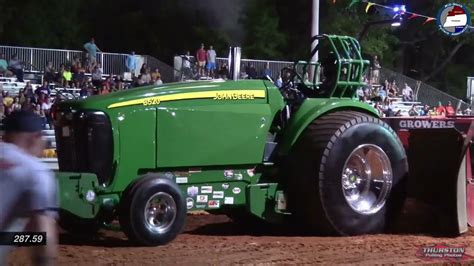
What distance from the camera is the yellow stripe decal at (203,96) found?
7738mm

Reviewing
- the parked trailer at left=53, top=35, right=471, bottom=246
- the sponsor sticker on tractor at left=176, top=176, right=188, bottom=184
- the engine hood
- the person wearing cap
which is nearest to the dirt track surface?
the parked trailer at left=53, top=35, right=471, bottom=246

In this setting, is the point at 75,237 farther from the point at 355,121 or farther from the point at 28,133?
the point at 28,133

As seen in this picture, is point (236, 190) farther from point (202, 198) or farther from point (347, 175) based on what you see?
point (347, 175)

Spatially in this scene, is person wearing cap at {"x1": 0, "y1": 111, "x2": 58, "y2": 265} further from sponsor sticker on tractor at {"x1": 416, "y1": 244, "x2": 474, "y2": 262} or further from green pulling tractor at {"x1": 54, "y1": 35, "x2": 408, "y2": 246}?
sponsor sticker on tractor at {"x1": 416, "y1": 244, "x2": 474, "y2": 262}

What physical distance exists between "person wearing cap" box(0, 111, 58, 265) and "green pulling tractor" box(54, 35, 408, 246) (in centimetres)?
325

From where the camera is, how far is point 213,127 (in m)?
8.09

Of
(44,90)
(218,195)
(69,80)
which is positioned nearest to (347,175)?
(218,195)

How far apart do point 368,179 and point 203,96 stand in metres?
2.33

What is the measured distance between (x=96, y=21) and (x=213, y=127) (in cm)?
2922

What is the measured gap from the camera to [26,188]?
3.96 meters

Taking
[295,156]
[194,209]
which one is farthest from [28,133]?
[295,156]

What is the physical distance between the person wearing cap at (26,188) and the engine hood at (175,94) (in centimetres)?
356

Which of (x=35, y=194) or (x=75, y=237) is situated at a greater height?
(x=35, y=194)

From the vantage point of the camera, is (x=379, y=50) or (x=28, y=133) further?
(x=379, y=50)
